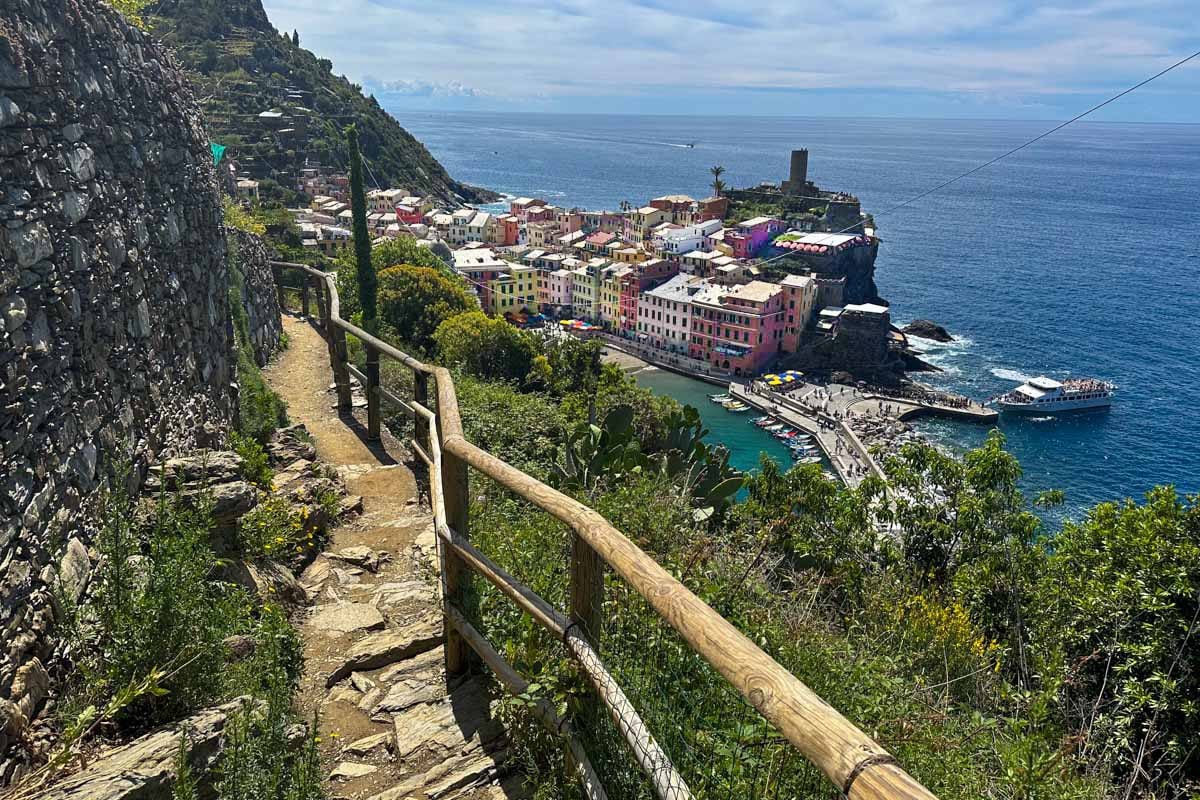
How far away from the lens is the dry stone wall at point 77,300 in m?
3.16

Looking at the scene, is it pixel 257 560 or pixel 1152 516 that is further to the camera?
pixel 1152 516

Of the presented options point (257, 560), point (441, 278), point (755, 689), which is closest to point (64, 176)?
point (257, 560)

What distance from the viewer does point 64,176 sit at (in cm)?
413

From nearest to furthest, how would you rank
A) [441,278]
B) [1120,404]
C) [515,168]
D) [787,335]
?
[441,278] → [1120,404] → [787,335] → [515,168]

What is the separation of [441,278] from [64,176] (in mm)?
27951

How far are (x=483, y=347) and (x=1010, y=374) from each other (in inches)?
1451

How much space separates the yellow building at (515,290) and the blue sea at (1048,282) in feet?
76.6

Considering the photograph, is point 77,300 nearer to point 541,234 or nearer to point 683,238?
point 683,238

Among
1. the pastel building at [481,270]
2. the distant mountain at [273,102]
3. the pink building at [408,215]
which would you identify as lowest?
the pastel building at [481,270]

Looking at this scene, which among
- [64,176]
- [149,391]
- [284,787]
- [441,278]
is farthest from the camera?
[441,278]

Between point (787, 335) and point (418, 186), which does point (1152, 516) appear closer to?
point (787, 335)

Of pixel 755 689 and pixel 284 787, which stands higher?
pixel 755 689

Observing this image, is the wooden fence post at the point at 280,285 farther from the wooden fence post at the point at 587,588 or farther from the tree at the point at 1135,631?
the wooden fence post at the point at 587,588

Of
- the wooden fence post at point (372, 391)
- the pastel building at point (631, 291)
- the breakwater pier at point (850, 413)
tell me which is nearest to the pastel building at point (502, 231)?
the pastel building at point (631, 291)
